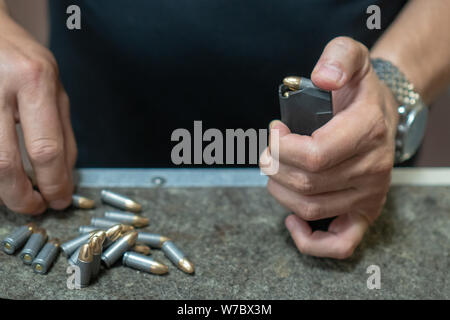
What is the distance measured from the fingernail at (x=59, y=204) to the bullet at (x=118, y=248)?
0.47 ft

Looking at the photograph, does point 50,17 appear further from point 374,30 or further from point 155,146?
point 374,30

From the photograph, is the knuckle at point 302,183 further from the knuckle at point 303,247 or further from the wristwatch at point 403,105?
the wristwatch at point 403,105

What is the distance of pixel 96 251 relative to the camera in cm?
65

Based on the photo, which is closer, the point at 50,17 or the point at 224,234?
the point at 224,234

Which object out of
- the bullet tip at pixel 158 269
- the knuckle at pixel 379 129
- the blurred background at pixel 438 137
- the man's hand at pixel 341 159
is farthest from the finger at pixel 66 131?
the blurred background at pixel 438 137

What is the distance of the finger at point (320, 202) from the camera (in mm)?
667

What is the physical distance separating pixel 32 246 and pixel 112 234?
116 millimetres

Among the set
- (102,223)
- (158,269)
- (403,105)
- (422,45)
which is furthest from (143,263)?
(422,45)

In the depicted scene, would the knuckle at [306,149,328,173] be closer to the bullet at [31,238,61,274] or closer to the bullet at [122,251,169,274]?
the bullet at [122,251,169,274]

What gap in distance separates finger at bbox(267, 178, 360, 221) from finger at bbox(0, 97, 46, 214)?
386 mm

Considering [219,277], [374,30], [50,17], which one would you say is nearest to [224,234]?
[219,277]

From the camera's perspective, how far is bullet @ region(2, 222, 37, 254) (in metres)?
0.70

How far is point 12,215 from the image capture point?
2.58 ft

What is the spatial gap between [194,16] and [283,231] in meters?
0.48
